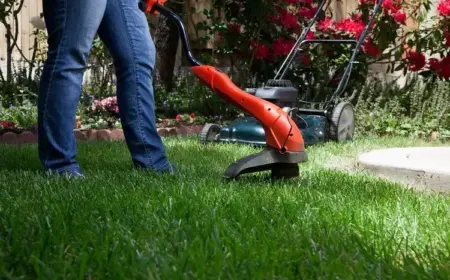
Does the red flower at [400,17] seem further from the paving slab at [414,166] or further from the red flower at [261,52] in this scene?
the paving slab at [414,166]

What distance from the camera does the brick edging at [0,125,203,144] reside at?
16.7ft

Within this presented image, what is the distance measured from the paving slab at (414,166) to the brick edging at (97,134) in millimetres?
1975

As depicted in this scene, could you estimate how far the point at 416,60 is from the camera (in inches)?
255

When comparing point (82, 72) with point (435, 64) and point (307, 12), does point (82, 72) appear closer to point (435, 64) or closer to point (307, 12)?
point (307, 12)

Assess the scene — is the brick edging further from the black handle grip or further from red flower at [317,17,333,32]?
the black handle grip

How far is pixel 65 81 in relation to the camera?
2.79 metres

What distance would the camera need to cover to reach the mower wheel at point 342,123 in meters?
5.14

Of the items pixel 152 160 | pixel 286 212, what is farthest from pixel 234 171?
pixel 286 212

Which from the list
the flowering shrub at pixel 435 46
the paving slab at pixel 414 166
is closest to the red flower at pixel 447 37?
the flowering shrub at pixel 435 46

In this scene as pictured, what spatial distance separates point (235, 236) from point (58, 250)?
411 millimetres

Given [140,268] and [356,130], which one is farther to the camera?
[356,130]

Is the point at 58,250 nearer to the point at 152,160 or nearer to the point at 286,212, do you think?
the point at 286,212

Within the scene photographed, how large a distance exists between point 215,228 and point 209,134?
314cm

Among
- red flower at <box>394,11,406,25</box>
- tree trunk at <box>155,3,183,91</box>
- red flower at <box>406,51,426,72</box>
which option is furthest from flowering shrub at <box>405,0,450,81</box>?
tree trunk at <box>155,3,183,91</box>
